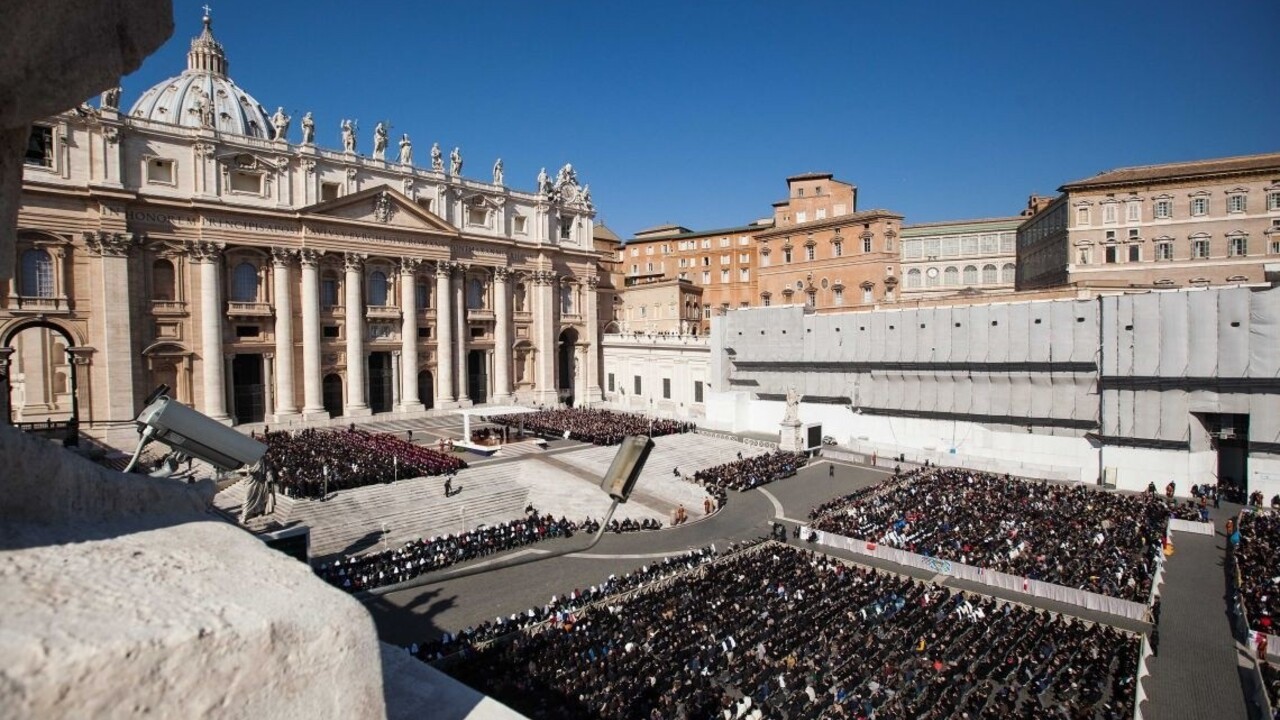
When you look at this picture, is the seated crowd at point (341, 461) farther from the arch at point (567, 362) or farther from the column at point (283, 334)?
the arch at point (567, 362)

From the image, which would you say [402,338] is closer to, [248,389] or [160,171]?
[248,389]

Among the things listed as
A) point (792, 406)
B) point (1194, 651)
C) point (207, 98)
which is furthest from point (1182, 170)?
point (207, 98)

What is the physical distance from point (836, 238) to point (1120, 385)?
82.4 ft

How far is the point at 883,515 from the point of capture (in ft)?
76.8

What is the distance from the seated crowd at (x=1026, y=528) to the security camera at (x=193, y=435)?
1801cm

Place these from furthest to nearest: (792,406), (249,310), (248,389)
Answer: (248,389) < (249,310) < (792,406)

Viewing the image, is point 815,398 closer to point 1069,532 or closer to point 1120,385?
point 1120,385

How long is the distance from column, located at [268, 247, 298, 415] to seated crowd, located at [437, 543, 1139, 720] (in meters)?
28.7

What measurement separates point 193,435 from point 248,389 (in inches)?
1366

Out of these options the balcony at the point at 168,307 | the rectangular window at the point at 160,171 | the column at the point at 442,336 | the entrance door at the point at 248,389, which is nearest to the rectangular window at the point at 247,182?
the rectangular window at the point at 160,171

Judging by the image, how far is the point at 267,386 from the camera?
126ft

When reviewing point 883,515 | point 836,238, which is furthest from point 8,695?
point 836,238

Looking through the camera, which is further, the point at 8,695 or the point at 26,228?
the point at 26,228

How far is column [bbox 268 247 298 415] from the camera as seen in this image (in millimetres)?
38062
